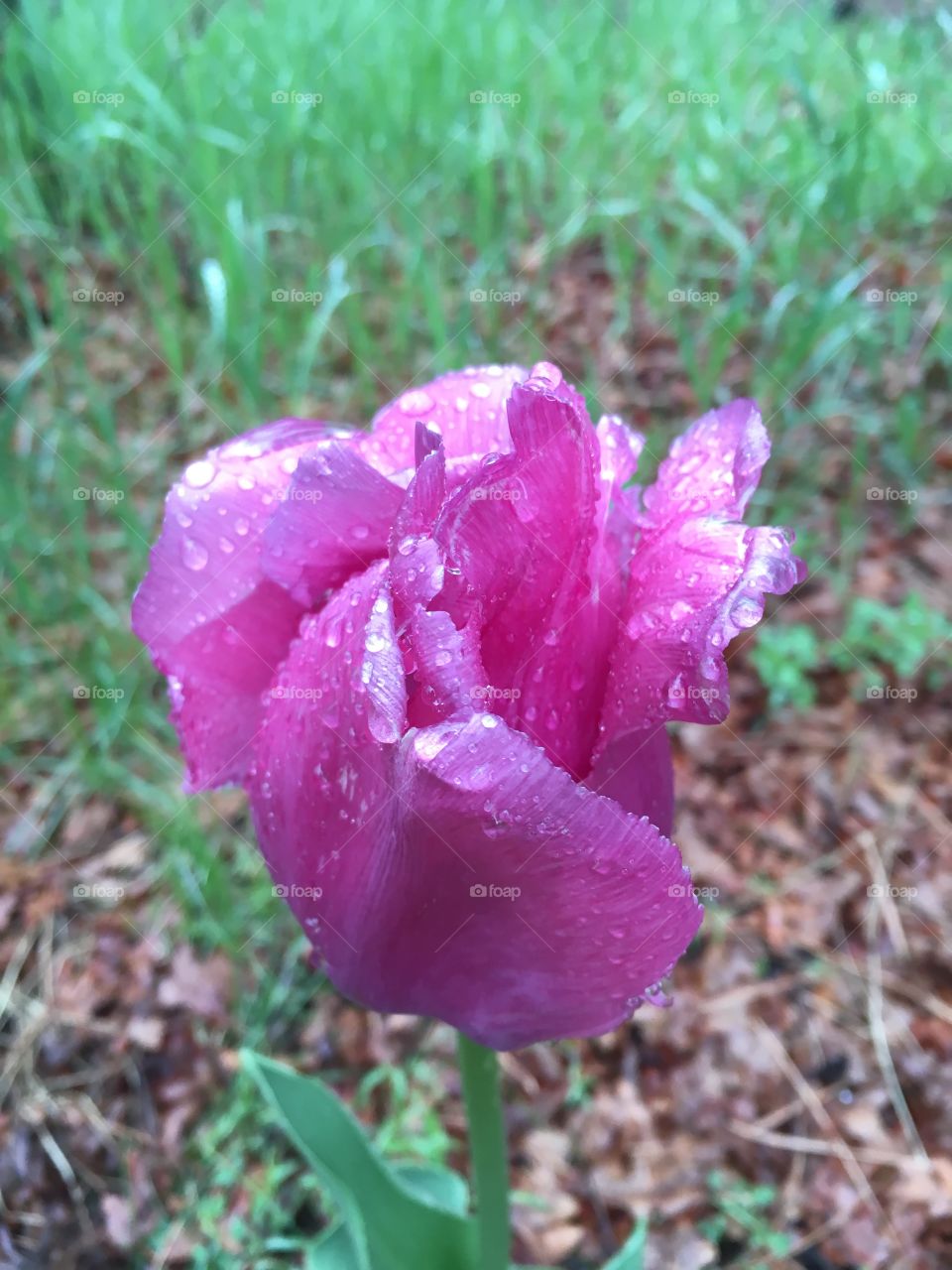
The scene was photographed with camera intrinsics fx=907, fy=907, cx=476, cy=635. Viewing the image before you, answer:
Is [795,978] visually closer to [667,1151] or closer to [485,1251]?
[667,1151]

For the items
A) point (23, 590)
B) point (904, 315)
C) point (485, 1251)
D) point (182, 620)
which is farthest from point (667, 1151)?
point (904, 315)
